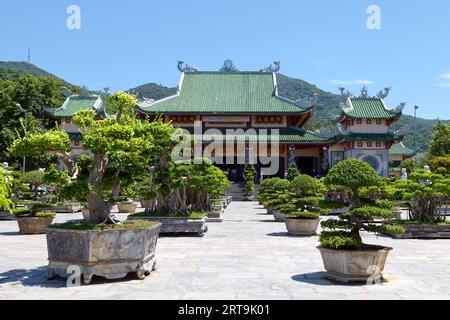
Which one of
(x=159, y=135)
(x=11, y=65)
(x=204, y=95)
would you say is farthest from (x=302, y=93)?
(x=159, y=135)

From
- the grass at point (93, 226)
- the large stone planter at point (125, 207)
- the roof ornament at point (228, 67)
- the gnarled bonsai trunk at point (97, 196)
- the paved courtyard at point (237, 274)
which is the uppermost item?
the roof ornament at point (228, 67)

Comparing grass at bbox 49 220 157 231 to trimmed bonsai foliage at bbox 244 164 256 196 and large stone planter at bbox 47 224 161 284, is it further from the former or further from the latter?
trimmed bonsai foliage at bbox 244 164 256 196

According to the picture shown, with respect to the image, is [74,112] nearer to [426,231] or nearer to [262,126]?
[262,126]

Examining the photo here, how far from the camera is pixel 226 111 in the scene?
143 feet

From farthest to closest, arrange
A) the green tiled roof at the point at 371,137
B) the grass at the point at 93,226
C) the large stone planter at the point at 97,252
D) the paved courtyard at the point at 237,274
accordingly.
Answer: the green tiled roof at the point at 371,137
the grass at the point at 93,226
the large stone planter at the point at 97,252
the paved courtyard at the point at 237,274

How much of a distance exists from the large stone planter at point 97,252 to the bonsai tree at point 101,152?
2.53 feet

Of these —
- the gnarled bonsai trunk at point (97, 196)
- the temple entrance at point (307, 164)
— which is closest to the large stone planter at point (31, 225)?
the gnarled bonsai trunk at point (97, 196)

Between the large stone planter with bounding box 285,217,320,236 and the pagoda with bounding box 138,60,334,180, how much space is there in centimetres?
2485

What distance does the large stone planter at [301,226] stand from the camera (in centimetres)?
1631

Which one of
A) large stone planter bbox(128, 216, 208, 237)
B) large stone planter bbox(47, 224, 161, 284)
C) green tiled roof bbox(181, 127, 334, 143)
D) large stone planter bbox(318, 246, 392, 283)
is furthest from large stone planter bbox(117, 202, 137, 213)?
large stone planter bbox(318, 246, 392, 283)

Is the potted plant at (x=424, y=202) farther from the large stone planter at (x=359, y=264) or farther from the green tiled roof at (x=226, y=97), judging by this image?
the green tiled roof at (x=226, y=97)

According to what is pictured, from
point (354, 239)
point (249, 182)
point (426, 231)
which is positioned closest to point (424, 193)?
point (426, 231)

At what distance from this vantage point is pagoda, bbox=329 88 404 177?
40.7 metres

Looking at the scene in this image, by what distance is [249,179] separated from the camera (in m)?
40.9
